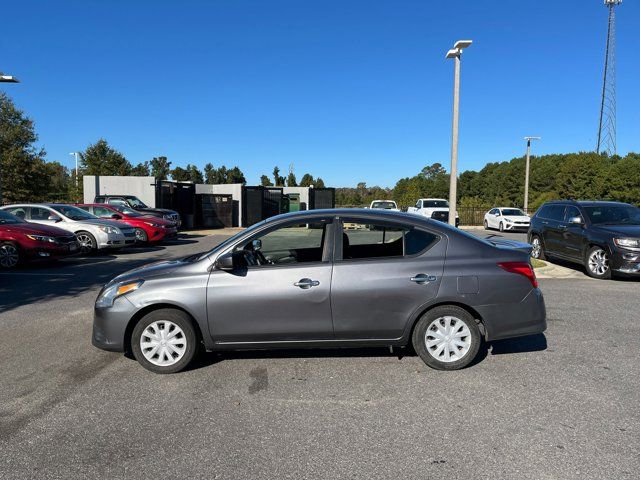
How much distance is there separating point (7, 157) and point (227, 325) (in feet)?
118

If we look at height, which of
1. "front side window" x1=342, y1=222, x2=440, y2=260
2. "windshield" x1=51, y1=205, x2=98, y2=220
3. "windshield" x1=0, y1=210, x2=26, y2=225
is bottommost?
"front side window" x1=342, y1=222, x2=440, y2=260

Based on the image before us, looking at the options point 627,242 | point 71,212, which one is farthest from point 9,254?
point 627,242

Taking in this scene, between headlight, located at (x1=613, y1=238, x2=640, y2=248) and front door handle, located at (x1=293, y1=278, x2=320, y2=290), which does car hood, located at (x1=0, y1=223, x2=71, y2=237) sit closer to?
front door handle, located at (x1=293, y1=278, x2=320, y2=290)

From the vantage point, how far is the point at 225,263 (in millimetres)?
4391

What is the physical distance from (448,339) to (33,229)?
1109cm

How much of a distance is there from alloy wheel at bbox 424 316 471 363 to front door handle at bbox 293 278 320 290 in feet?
3.88

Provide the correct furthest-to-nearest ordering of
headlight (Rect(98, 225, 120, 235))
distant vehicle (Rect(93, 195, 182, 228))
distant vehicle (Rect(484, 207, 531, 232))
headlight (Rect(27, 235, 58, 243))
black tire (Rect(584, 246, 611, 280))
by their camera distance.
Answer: distant vehicle (Rect(484, 207, 531, 232)) → distant vehicle (Rect(93, 195, 182, 228)) → headlight (Rect(98, 225, 120, 235)) → headlight (Rect(27, 235, 58, 243)) → black tire (Rect(584, 246, 611, 280))

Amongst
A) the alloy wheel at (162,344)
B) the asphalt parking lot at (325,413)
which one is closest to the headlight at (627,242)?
the asphalt parking lot at (325,413)

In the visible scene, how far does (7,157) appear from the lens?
108 feet

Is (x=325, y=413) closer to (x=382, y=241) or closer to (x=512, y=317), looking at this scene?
(x=382, y=241)

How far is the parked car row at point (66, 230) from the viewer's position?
11.5 metres

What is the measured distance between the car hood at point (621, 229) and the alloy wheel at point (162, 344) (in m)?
9.09

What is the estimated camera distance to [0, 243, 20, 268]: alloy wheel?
37.3 feet

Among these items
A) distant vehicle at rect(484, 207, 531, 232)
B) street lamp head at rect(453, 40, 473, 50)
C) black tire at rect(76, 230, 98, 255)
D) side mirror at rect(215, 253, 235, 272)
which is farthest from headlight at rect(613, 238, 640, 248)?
distant vehicle at rect(484, 207, 531, 232)
